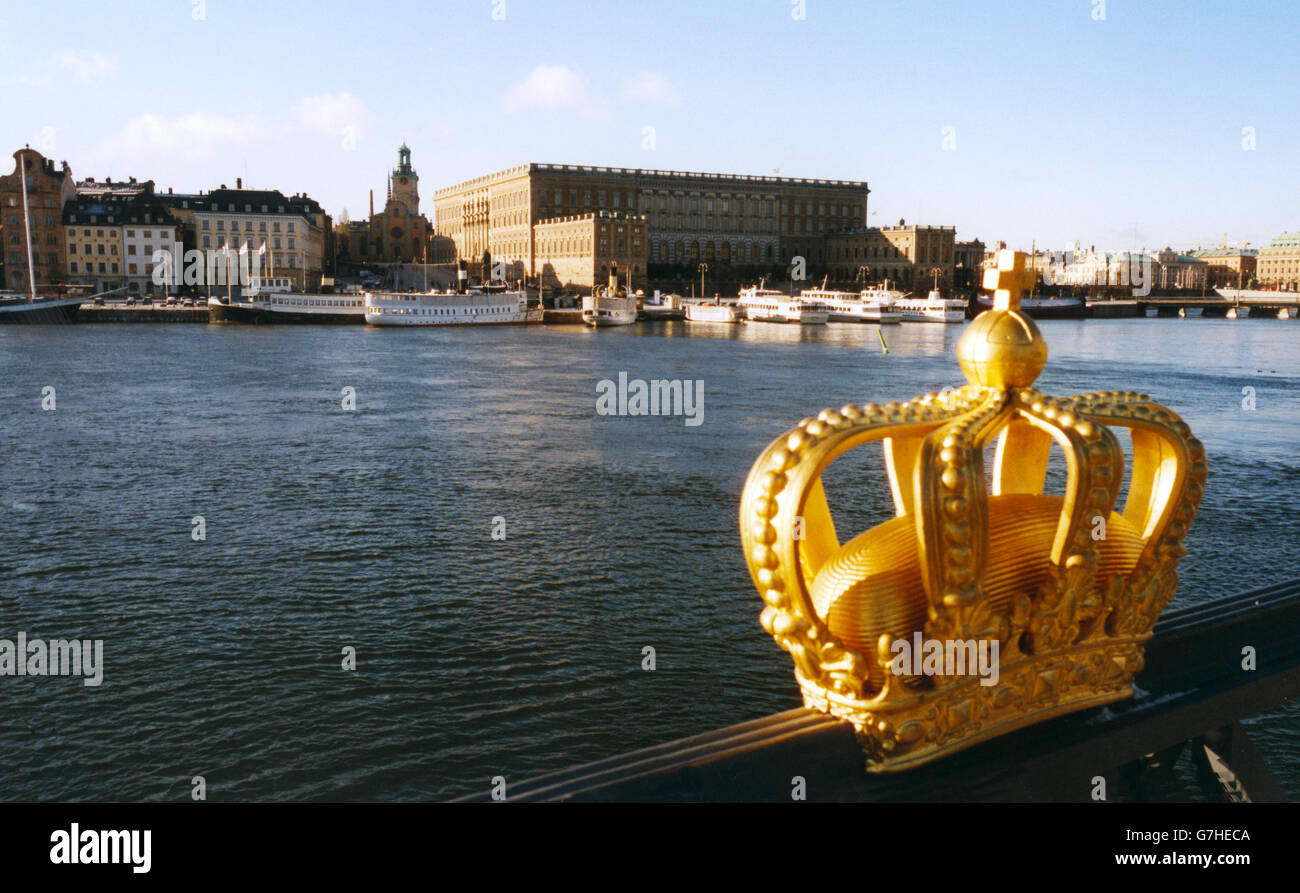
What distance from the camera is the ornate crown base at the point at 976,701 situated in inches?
106

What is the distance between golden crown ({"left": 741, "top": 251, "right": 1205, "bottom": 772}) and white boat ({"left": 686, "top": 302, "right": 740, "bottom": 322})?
8990 cm

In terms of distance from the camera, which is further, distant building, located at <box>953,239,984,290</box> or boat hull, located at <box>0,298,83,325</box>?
distant building, located at <box>953,239,984,290</box>

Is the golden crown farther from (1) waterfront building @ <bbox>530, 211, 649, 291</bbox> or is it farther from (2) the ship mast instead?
(1) waterfront building @ <bbox>530, 211, 649, 291</bbox>

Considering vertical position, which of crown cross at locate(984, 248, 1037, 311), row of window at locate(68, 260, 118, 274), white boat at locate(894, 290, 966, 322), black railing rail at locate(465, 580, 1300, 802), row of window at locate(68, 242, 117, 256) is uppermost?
row of window at locate(68, 242, 117, 256)

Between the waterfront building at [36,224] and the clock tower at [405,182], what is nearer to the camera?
the waterfront building at [36,224]

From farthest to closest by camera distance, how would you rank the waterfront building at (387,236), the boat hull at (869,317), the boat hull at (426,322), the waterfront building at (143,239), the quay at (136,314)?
the waterfront building at (387,236)
the boat hull at (869,317)
the waterfront building at (143,239)
the boat hull at (426,322)
the quay at (136,314)

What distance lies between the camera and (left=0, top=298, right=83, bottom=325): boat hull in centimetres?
7438

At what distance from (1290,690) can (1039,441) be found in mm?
1120

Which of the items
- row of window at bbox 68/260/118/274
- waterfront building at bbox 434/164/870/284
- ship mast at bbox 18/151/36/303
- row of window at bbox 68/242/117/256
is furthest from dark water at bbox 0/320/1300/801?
waterfront building at bbox 434/164/870/284

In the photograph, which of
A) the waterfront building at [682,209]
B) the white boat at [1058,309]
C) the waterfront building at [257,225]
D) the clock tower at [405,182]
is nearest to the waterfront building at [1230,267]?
the white boat at [1058,309]

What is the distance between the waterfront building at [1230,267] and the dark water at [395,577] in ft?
546

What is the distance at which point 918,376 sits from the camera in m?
44.5

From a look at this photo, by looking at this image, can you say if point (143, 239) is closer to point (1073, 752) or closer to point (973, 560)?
point (973, 560)

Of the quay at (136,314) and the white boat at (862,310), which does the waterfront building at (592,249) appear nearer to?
the white boat at (862,310)
